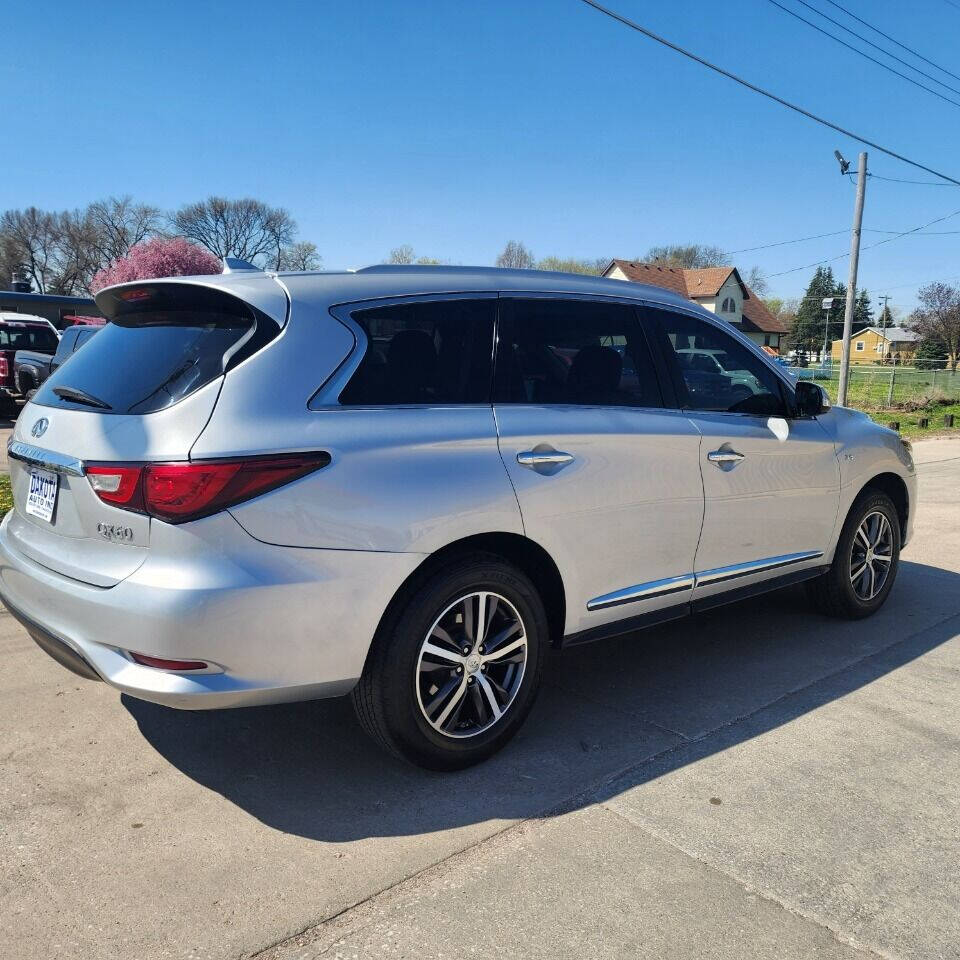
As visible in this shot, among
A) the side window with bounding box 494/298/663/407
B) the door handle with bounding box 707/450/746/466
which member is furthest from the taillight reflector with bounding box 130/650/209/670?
the door handle with bounding box 707/450/746/466

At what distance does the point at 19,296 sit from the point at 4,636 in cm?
3313

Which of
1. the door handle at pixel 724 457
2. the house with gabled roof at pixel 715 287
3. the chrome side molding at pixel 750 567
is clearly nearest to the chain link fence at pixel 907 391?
the chrome side molding at pixel 750 567

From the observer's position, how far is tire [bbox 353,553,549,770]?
3.00 m

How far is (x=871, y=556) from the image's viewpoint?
5285 millimetres

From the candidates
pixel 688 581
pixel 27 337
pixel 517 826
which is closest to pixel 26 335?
pixel 27 337

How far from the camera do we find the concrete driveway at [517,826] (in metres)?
2.38

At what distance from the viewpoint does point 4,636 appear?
461 cm

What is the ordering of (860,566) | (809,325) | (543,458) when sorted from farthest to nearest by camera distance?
(809,325), (860,566), (543,458)

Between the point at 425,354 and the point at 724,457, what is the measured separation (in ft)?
5.37

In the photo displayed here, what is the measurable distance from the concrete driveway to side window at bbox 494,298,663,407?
54.5 inches

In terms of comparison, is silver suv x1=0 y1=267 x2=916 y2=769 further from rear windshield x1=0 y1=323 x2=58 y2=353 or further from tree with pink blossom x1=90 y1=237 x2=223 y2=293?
tree with pink blossom x1=90 y1=237 x2=223 y2=293

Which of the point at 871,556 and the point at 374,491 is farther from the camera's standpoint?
the point at 871,556

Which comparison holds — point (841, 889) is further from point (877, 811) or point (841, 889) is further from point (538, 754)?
point (538, 754)

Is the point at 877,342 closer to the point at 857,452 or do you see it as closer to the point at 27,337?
the point at 27,337
